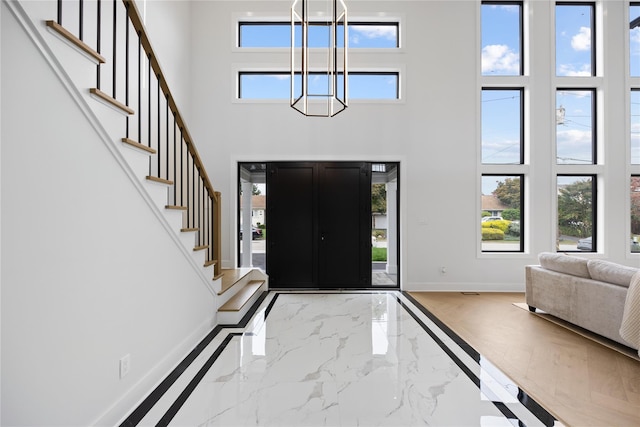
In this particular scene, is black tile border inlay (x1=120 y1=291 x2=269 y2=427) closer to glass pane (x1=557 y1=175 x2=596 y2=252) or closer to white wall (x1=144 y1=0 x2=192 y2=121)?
white wall (x1=144 y1=0 x2=192 y2=121)

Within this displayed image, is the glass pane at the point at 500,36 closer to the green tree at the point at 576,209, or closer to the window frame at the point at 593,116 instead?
the window frame at the point at 593,116

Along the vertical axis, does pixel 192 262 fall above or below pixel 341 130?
below

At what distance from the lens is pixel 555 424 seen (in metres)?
1.88

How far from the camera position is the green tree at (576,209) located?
5521mm

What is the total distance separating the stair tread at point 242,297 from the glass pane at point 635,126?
6.97 metres

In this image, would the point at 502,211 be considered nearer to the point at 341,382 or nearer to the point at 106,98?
the point at 341,382

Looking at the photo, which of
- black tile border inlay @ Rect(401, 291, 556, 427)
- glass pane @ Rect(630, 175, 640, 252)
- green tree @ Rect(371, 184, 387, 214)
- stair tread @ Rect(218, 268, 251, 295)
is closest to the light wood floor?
black tile border inlay @ Rect(401, 291, 556, 427)

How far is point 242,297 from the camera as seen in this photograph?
4156 millimetres

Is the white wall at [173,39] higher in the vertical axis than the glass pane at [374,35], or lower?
lower

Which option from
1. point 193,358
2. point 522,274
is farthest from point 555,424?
point 522,274

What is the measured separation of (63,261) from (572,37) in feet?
26.2

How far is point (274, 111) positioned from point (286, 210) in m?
1.77

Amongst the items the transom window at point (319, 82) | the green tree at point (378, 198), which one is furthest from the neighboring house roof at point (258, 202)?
the green tree at point (378, 198)

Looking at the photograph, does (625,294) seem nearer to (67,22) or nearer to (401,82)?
(401,82)
